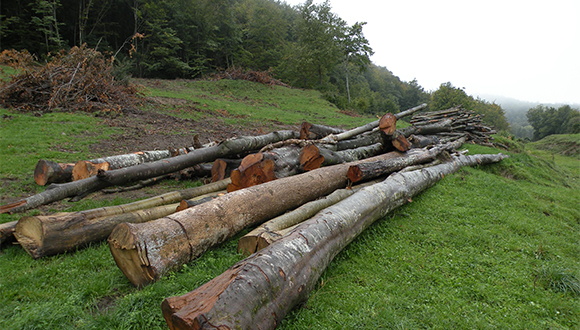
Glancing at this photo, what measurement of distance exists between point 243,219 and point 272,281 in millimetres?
1551

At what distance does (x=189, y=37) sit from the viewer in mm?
31812

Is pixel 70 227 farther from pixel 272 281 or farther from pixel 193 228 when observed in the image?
pixel 272 281

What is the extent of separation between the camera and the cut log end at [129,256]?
2.61 m

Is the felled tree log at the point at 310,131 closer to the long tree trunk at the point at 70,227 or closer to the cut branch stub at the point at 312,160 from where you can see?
the cut branch stub at the point at 312,160

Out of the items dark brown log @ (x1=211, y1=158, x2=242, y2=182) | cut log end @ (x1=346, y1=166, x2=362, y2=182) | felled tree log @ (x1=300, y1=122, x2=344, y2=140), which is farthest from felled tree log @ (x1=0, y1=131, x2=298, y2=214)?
cut log end @ (x1=346, y1=166, x2=362, y2=182)

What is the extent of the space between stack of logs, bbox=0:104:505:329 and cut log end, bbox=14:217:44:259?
1 centimetres

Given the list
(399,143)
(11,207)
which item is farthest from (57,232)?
(399,143)

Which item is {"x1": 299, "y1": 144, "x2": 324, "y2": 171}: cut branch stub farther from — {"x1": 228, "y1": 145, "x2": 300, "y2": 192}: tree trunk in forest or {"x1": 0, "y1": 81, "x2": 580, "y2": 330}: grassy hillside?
{"x1": 0, "y1": 81, "x2": 580, "y2": 330}: grassy hillside

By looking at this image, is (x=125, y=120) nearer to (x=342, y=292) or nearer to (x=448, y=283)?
(x=342, y=292)

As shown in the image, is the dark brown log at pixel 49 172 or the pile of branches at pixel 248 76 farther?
the pile of branches at pixel 248 76

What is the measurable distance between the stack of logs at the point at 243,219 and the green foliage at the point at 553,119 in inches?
1976

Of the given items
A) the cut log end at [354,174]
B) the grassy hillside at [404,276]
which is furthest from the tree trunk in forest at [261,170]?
the grassy hillside at [404,276]

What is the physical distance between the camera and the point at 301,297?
2504mm

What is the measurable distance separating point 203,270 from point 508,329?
2.96 m
